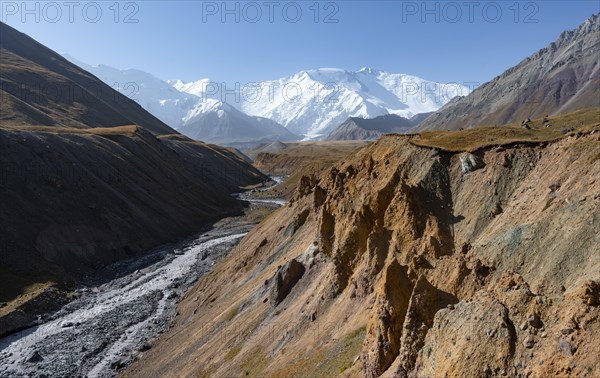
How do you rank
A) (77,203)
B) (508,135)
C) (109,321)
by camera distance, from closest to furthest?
(508,135) < (109,321) < (77,203)

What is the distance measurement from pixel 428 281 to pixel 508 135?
22.5m

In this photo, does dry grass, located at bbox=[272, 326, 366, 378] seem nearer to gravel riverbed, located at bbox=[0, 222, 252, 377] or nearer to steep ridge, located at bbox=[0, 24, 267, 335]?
gravel riverbed, located at bbox=[0, 222, 252, 377]

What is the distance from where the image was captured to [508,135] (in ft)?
133

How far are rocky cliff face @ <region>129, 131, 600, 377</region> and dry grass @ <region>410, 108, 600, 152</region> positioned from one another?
1.06 m

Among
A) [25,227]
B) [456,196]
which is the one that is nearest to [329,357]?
[456,196]

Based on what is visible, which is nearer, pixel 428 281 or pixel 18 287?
pixel 428 281

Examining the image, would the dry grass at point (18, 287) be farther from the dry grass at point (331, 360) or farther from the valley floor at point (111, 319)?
the dry grass at point (331, 360)

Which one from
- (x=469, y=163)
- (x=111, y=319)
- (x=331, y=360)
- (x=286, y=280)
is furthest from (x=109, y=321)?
(x=469, y=163)

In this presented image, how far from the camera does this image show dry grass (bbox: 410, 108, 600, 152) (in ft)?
122

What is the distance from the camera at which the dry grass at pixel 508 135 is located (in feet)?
122

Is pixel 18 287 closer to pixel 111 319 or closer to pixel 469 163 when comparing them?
pixel 111 319

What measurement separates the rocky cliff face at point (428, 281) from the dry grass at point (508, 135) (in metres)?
1.06

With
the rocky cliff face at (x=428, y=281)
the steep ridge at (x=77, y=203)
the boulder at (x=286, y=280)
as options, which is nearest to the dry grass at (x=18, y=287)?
the steep ridge at (x=77, y=203)

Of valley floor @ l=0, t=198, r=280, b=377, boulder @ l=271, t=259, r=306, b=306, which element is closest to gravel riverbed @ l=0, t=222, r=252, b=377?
valley floor @ l=0, t=198, r=280, b=377
